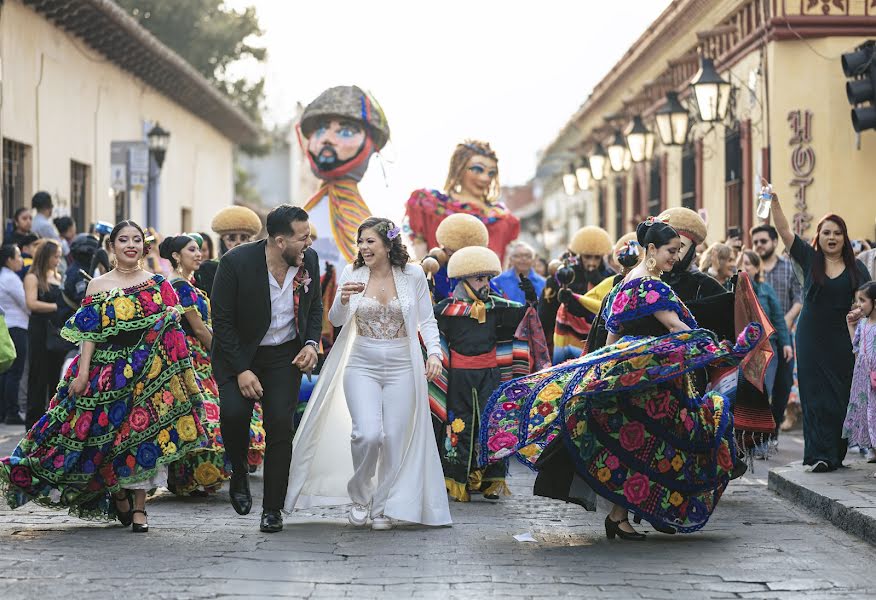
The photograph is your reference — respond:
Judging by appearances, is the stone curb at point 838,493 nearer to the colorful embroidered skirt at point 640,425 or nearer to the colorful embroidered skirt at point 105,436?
the colorful embroidered skirt at point 640,425

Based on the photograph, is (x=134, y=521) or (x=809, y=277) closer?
(x=134, y=521)

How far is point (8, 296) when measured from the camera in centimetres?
1430

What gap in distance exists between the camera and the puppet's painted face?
13.4 metres

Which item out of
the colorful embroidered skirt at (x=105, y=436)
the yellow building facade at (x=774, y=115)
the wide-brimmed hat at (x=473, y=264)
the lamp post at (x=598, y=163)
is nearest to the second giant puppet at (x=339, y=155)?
the wide-brimmed hat at (x=473, y=264)

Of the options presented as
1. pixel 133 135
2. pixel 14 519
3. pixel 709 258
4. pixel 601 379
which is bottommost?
pixel 14 519

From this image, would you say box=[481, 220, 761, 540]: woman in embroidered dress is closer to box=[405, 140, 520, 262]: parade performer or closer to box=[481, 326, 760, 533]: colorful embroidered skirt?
box=[481, 326, 760, 533]: colorful embroidered skirt

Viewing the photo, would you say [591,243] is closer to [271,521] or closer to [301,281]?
[301,281]

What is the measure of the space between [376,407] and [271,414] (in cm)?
65

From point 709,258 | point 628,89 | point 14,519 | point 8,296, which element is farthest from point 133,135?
point 14,519

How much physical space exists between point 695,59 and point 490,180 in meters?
12.2

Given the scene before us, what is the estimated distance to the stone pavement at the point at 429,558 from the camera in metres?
6.59

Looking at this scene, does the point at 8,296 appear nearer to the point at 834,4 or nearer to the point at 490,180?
the point at 490,180

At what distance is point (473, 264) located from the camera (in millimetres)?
10078

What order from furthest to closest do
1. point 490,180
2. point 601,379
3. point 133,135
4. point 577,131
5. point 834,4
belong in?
point 577,131 → point 133,135 → point 834,4 → point 490,180 → point 601,379
